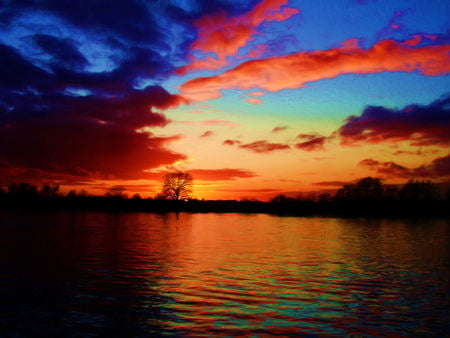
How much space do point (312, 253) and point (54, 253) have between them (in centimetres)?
2500

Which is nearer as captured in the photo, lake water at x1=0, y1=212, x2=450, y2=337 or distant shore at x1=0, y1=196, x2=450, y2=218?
lake water at x1=0, y1=212, x2=450, y2=337

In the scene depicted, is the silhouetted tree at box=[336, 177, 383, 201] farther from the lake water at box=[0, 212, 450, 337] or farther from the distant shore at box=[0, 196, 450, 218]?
the lake water at box=[0, 212, 450, 337]

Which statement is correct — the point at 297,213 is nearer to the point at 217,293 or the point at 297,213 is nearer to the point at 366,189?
the point at 366,189

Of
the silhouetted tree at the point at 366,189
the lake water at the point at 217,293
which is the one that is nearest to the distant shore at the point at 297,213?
the silhouetted tree at the point at 366,189

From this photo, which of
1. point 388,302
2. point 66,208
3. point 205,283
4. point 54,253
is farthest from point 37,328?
point 66,208

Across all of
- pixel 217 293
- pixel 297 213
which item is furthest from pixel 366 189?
pixel 217 293

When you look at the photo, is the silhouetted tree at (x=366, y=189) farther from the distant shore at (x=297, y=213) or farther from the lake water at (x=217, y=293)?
the lake water at (x=217, y=293)

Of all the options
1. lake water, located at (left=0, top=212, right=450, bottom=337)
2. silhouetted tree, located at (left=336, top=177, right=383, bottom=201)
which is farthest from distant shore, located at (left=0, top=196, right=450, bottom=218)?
lake water, located at (left=0, top=212, right=450, bottom=337)

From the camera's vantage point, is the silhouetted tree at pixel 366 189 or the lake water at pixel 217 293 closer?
the lake water at pixel 217 293

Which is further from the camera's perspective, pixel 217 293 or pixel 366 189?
pixel 366 189

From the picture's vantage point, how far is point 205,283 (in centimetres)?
2395

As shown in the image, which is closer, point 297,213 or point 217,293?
point 217,293

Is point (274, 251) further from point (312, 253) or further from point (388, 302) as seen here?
point (388, 302)

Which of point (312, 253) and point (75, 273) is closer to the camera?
point (75, 273)
